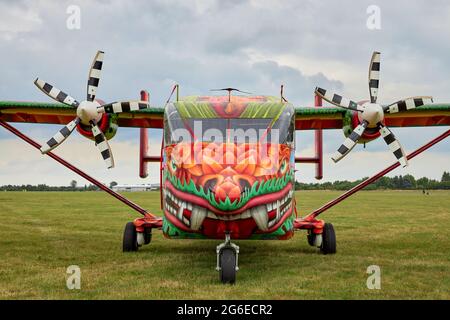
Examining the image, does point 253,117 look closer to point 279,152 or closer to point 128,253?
point 279,152

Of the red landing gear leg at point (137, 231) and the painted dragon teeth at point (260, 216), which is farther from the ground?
the painted dragon teeth at point (260, 216)

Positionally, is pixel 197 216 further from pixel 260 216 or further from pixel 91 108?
pixel 91 108

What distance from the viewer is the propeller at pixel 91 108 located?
1130 centimetres

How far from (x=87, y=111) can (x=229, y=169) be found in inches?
204

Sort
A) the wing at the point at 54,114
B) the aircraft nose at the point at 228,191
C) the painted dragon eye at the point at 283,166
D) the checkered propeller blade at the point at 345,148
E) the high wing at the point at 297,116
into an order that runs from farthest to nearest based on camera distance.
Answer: the wing at the point at 54,114 → the high wing at the point at 297,116 → the checkered propeller blade at the point at 345,148 → the painted dragon eye at the point at 283,166 → the aircraft nose at the point at 228,191

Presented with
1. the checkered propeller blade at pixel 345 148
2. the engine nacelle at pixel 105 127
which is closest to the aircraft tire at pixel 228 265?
the checkered propeller blade at pixel 345 148

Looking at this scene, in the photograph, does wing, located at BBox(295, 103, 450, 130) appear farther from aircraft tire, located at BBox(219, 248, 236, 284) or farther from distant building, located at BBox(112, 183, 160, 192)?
distant building, located at BBox(112, 183, 160, 192)

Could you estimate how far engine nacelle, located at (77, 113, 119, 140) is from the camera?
1238 cm

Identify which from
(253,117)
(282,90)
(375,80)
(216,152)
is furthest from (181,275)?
(375,80)

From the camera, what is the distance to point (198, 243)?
1421 centimetres

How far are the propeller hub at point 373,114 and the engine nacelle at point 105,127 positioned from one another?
6.33m

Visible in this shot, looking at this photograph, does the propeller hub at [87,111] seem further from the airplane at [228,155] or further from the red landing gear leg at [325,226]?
the red landing gear leg at [325,226]

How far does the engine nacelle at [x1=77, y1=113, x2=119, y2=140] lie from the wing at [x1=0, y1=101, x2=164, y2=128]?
885mm

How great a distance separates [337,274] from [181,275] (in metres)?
2.98
